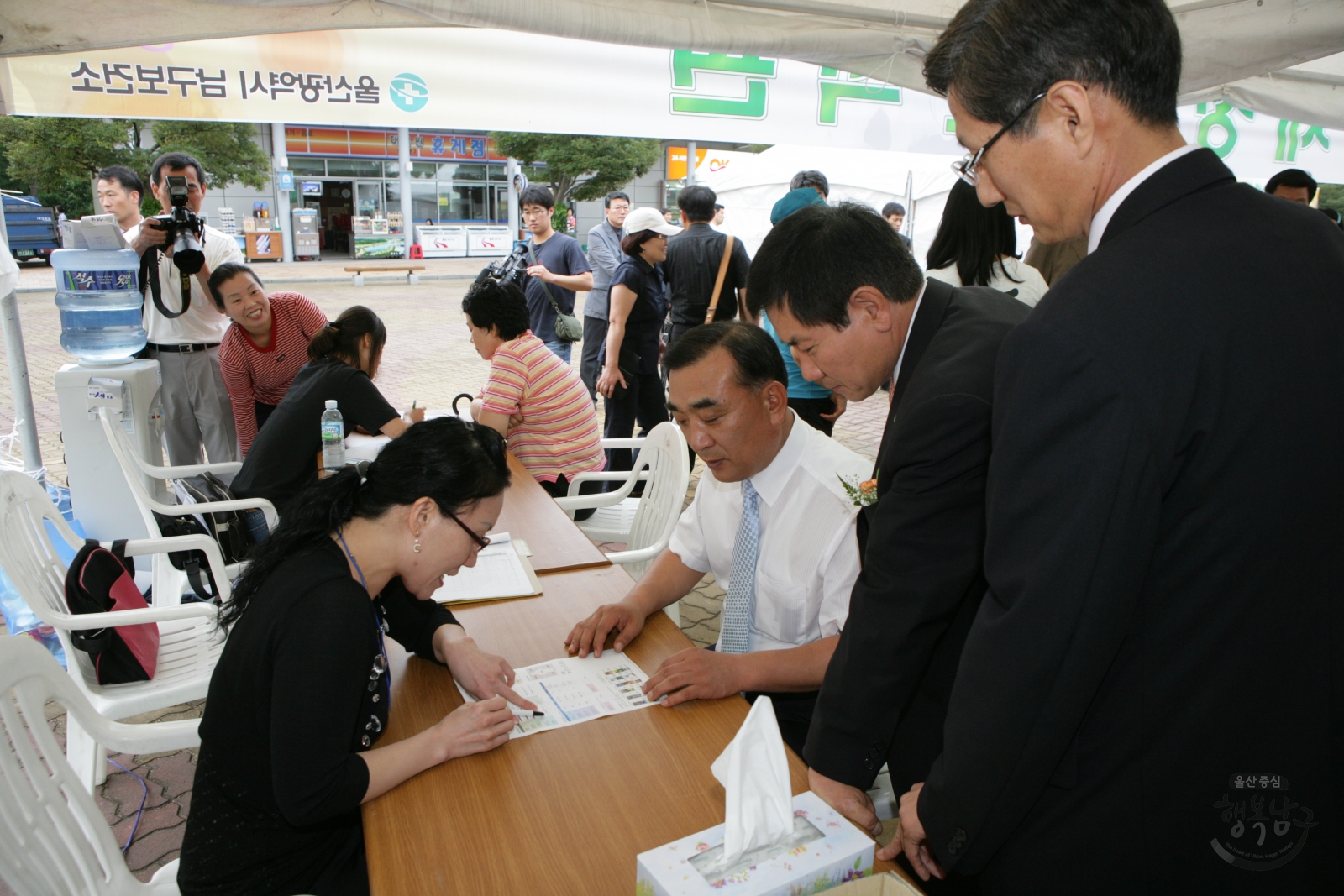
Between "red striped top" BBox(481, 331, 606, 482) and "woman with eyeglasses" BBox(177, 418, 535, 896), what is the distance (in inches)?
72.0

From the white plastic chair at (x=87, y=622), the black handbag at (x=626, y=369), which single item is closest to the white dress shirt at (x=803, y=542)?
the white plastic chair at (x=87, y=622)

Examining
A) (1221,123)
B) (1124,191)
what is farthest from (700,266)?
(1124,191)

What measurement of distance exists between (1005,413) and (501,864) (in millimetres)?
916

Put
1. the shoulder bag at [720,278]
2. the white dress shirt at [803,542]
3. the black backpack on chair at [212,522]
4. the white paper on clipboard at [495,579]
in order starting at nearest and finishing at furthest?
the white dress shirt at [803,542]
the white paper on clipboard at [495,579]
the black backpack on chair at [212,522]
the shoulder bag at [720,278]

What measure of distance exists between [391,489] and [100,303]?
4.02 meters

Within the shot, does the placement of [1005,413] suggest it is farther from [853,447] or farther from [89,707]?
[853,447]

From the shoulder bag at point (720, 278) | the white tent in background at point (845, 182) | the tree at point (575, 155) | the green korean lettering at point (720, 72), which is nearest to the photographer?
the green korean lettering at point (720, 72)

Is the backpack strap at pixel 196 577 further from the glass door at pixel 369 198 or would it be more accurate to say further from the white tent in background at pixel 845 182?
the glass door at pixel 369 198

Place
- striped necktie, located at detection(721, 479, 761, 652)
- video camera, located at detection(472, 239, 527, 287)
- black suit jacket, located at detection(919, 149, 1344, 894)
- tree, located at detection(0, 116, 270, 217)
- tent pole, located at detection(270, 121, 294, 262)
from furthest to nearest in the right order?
tent pole, located at detection(270, 121, 294, 262) < tree, located at detection(0, 116, 270, 217) < video camera, located at detection(472, 239, 527, 287) < striped necktie, located at detection(721, 479, 761, 652) < black suit jacket, located at detection(919, 149, 1344, 894)

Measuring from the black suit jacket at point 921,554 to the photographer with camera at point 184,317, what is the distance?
13.7 ft

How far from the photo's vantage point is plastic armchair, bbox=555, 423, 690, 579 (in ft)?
9.76

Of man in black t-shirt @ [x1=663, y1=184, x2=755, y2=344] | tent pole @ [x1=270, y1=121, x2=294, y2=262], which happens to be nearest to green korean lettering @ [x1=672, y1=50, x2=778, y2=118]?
man in black t-shirt @ [x1=663, y1=184, x2=755, y2=344]

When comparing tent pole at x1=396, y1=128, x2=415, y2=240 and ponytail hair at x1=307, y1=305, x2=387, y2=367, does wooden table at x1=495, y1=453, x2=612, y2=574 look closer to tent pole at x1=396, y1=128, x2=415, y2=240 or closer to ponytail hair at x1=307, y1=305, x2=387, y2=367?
ponytail hair at x1=307, y1=305, x2=387, y2=367

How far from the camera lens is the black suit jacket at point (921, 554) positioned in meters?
1.12
